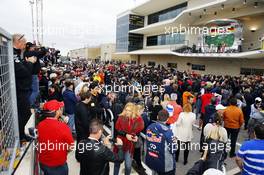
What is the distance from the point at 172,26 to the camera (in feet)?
111

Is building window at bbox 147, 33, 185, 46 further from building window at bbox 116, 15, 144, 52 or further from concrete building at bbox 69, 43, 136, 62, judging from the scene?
concrete building at bbox 69, 43, 136, 62

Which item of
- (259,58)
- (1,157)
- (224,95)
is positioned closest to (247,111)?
(224,95)

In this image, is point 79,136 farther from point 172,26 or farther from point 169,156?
point 172,26

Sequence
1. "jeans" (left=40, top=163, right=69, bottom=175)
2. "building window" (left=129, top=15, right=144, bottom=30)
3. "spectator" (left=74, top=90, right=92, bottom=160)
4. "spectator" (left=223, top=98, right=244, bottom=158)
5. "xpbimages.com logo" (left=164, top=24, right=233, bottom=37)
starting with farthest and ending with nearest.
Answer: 1. "building window" (left=129, top=15, right=144, bottom=30)
2. "xpbimages.com logo" (left=164, top=24, right=233, bottom=37)
3. "spectator" (left=223, top=98, right=244, bottom=158)
4. "spectator" (left=74, top=90, right=92, bottom=160)
5. "jeans" (left=40, top=163, right=69, bottom=175)

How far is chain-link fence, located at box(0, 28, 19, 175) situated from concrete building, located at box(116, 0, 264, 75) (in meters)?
17.9

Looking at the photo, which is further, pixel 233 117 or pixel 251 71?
pixel 251 71

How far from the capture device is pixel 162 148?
3.97 m

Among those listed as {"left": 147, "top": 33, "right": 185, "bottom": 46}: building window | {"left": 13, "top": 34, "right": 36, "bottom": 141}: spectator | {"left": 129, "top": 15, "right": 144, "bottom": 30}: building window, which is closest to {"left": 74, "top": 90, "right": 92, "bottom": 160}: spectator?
{"left": 13, "top": 34, "right": 36, "bottom": 141}: spectator

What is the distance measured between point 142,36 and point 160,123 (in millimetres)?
45284

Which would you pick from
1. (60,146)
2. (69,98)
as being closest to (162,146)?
(60,146)

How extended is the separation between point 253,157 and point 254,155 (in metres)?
0.03

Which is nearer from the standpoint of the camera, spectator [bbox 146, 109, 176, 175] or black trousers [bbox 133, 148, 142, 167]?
spectator [bbox 146, 109, 176, 175]

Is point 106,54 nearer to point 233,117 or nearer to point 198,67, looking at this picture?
point 198,67

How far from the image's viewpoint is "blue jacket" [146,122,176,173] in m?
3.96
